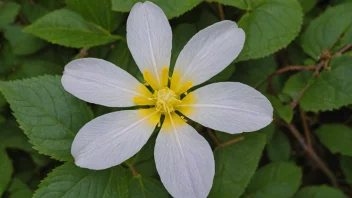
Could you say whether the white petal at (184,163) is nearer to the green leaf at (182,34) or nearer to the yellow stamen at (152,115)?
the yellow stamen at (152,115)

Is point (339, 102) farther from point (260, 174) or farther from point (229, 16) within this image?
point (229, 16)

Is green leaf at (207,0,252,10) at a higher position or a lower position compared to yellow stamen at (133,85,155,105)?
higher

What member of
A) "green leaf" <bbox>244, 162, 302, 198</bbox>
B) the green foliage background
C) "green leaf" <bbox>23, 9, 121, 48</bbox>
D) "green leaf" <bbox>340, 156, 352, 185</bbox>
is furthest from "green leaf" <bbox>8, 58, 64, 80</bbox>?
"green leaf" <bbox>340, 156, 352, 185</bbox>

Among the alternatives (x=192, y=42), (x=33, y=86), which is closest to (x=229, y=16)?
(x=192, y=42)

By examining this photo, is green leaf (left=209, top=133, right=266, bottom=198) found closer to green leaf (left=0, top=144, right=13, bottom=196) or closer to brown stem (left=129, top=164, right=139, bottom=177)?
brown stem (left=129, top=164, right=139, bottom=177)

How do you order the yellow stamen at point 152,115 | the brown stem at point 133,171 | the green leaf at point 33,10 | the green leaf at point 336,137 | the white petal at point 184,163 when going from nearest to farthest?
1. the white petal at point 184,163
2. the yellow stamen at point 152,115
3. the brown stem at point 133,171
4. the green leaf at point 336,137
5. the green leaf at point 33,10

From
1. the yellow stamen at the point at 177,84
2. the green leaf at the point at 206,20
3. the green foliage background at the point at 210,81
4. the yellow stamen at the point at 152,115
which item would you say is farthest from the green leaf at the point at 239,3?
the yellow stamen at the point at 152,115
